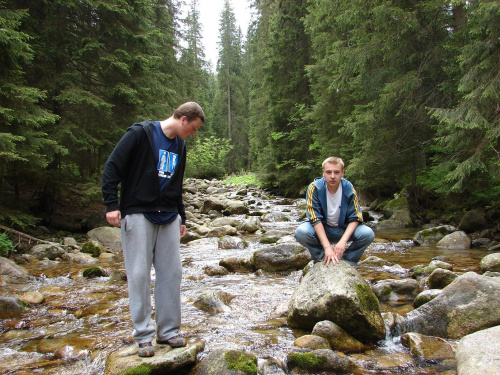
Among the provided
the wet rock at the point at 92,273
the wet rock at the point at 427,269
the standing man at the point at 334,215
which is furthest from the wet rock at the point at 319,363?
the wet rock at the point at 92,273

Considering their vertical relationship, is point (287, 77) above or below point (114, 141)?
above

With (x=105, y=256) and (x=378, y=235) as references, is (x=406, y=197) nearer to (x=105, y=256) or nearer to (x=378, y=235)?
(x=378, y=235)

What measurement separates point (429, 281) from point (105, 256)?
21.4ft

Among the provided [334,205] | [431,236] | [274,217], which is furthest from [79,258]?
[431,236]

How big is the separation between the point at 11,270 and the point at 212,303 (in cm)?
400

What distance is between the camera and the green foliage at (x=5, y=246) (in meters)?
7.01

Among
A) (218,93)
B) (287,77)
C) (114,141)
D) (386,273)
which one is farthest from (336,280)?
(218,93)

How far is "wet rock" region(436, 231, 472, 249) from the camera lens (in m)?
7.94

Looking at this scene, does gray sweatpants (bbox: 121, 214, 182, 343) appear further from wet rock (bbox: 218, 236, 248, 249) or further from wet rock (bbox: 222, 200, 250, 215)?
wet rock (bbox: 222, 200, 250, 215)

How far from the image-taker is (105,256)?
809 centimetres

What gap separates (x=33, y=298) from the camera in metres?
4.96

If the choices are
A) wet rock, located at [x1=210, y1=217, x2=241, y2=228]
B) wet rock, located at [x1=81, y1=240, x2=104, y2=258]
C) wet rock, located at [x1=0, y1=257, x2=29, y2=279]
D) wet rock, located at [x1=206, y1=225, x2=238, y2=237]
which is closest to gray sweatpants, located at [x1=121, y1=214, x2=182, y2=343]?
wet rock, located at [x1=0, y1=257, x2=29, y2=279]

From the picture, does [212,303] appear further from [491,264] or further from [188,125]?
[491,264]

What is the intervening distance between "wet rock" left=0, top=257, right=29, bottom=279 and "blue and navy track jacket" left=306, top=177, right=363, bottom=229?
16.9 feet
